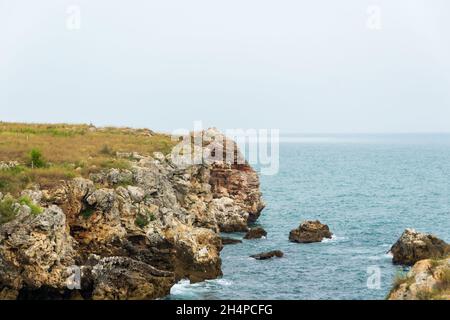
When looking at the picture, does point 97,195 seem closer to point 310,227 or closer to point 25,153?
point 25,153

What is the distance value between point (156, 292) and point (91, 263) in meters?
5.16

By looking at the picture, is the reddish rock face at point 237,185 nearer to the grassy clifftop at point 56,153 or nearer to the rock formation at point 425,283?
the grassy clifftop at point 56,153

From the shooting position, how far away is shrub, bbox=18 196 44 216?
38.3m

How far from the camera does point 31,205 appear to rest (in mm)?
38812

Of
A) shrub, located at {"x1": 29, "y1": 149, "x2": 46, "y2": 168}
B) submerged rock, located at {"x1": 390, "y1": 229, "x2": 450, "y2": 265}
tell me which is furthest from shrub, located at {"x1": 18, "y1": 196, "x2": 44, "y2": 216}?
submerged rock, located at {"x1": 390, "y1": 229, "x2": 450, "y2": 265}

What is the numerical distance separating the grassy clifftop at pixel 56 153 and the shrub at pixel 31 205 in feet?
5.72

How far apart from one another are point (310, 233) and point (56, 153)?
98.1ft

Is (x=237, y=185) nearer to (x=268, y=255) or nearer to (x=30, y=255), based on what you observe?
(x=268, y=255)

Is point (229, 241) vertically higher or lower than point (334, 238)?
higher

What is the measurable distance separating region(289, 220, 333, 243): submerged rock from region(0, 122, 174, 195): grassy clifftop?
729 inches

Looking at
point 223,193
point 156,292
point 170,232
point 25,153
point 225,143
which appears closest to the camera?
point 156,292

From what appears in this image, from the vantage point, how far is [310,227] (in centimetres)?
6494

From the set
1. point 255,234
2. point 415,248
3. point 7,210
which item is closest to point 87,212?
point 7,210
